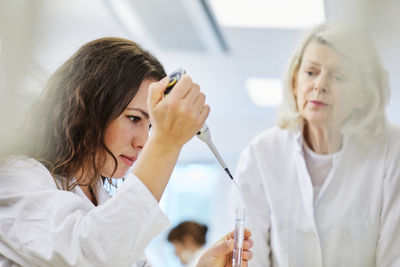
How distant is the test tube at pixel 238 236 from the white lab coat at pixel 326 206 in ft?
0.74

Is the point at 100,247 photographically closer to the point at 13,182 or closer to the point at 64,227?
the point at 64,227

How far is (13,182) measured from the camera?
2.69 ft

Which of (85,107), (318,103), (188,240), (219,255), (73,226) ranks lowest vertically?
(188,240)

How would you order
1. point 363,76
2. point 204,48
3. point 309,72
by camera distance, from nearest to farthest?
1. point 363,76
2. point 309,72
3. point 204,48

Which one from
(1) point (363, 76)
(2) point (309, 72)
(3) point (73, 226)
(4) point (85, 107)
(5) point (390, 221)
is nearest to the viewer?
(3) point (73, 226)

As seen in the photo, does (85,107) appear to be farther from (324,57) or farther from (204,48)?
(204,48)

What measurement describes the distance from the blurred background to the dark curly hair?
6 cm

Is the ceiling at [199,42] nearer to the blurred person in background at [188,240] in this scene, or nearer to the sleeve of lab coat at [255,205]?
the sleeve of lab coat at [255,205]

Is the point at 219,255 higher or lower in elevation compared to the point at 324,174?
lower

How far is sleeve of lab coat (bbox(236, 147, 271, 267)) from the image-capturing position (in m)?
1.33

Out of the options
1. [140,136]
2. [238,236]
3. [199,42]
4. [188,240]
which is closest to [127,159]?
[140,136]

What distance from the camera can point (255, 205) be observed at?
138cm

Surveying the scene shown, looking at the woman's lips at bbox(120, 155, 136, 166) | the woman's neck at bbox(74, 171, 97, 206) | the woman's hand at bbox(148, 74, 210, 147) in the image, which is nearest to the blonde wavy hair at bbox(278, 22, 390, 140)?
the woman's hand at bbox(148, 74, 210, 147)

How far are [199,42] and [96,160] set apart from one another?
2838mm
